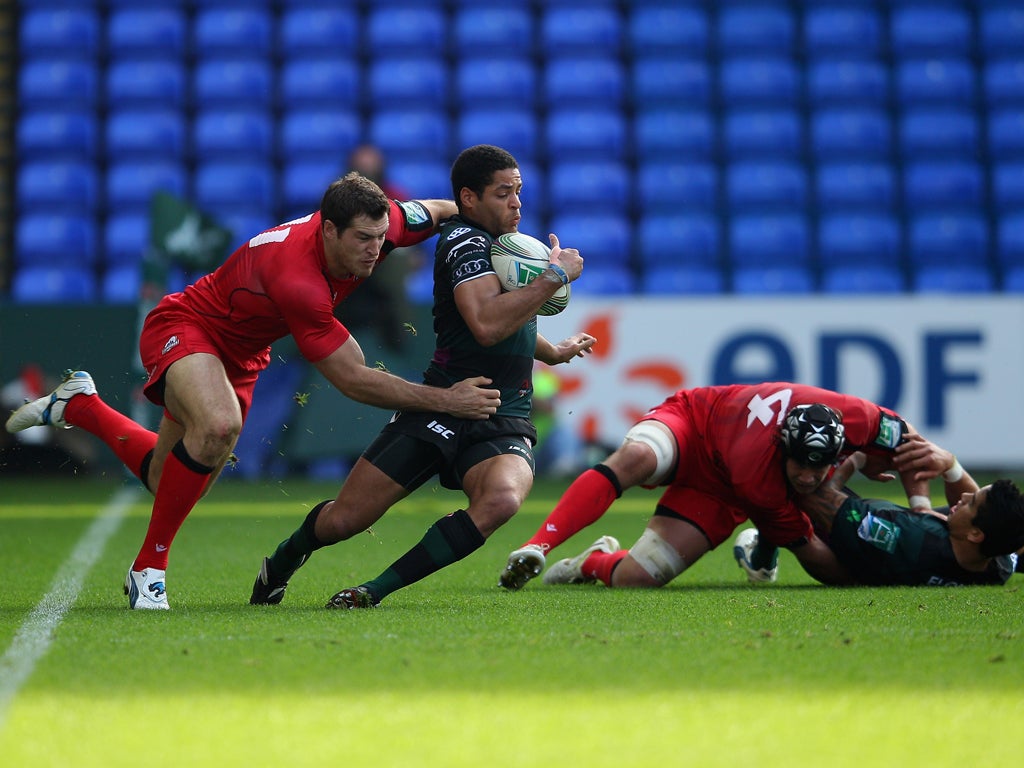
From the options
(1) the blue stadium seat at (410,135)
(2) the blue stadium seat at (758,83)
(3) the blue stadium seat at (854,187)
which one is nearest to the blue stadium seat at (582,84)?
(2) the blue stadium seat at (758,83)

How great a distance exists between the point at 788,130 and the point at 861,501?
350 inches

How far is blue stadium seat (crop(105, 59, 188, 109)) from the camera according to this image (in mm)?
14062

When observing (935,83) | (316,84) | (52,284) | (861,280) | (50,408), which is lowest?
(50,408)

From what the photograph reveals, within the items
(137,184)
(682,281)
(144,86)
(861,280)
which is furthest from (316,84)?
(861,280)

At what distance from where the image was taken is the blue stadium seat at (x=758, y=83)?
555 inches

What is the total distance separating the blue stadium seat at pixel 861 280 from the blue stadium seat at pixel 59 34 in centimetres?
765

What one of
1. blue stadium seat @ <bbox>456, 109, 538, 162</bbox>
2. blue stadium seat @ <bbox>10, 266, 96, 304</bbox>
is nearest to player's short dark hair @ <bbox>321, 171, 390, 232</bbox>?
blue stadium seat @ <bbox>10, 266, 96, 304</bbox>

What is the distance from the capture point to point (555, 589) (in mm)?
5688

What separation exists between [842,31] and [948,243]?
262cm

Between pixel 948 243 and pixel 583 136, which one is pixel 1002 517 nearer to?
pixel 948 243

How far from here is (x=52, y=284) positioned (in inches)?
508

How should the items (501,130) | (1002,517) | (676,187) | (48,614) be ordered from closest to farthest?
(48,614) → (1002,517) → (676,187) → (501,130)

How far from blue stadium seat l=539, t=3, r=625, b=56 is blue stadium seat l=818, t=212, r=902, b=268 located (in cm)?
302

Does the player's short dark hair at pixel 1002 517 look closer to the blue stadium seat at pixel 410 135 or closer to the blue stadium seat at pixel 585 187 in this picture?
the blue stadium seat at pixel 585 187
